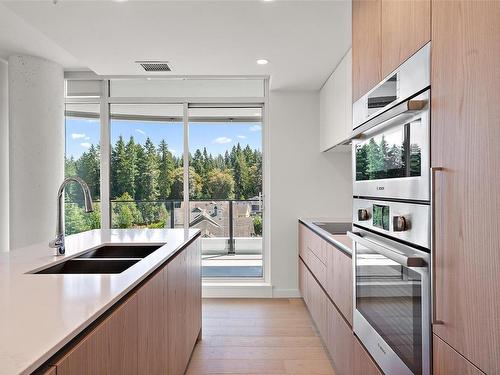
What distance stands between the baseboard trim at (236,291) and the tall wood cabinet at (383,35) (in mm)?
2954

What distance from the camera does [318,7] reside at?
232cm

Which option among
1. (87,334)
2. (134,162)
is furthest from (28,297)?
(134,162)

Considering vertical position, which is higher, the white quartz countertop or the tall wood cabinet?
the tall wood cabinet

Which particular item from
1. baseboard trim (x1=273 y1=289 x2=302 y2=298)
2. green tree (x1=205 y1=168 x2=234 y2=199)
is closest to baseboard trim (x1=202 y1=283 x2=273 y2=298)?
baseboard trim (x1=273 y1=289 x2=302 y2=298)

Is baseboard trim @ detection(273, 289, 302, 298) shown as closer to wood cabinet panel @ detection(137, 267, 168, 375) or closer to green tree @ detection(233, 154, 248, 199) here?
green tree @ detection(233, 154, 248, 199)

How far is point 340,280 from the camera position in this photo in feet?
7.21

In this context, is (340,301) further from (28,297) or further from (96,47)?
(96,47)

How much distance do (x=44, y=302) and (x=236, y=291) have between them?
3.33m

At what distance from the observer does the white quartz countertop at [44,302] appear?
763 mm

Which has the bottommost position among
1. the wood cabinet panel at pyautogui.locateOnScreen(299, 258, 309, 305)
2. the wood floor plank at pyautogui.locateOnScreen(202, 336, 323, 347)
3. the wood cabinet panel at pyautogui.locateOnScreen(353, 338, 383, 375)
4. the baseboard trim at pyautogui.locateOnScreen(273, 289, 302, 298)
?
the wood floor plank at pyautogui.locateOnScreen(202, 336, 323, 347)

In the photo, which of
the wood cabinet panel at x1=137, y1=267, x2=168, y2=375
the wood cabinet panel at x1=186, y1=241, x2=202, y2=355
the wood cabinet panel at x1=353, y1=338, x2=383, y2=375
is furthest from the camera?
the wood cabinet panel at x1=186, y1=241, x2=202, y2=355

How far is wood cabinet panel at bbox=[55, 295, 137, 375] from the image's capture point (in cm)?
87

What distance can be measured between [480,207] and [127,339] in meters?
1.16

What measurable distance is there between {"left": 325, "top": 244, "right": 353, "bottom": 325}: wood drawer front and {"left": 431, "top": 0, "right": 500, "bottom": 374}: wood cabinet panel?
0.98 m
